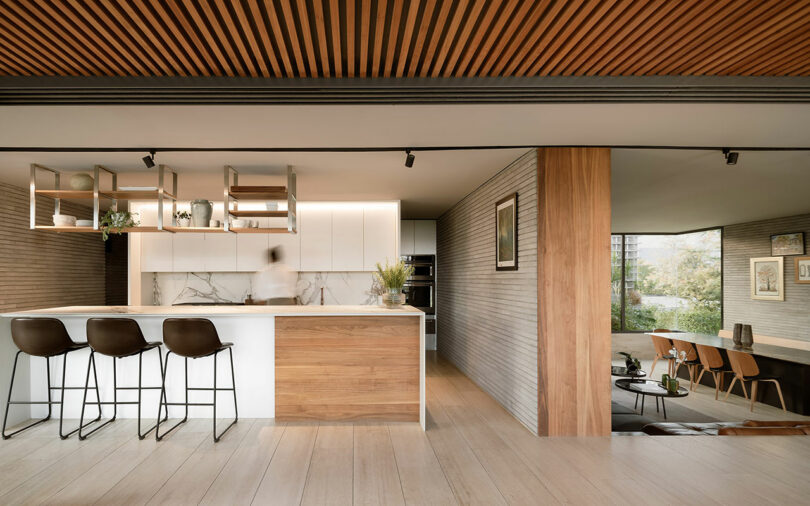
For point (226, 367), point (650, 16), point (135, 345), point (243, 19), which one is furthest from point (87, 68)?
point (650, 16)

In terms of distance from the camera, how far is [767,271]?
834 cm

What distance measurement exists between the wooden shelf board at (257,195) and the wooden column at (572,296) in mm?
2650

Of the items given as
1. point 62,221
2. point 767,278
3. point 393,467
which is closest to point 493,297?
point 393,467

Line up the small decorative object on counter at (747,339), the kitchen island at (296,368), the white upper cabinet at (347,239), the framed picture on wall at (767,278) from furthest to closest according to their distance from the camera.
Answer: the framed picture on wall at (767,278), the white upper cabinet at (347,239), the small decorative object on counter at (747,339), the kitchen island at (296,368)

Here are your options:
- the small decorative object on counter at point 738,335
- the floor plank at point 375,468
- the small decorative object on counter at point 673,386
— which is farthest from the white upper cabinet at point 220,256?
the small decorative object on counter at point 738,335

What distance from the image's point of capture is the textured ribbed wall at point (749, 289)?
7.73 meters

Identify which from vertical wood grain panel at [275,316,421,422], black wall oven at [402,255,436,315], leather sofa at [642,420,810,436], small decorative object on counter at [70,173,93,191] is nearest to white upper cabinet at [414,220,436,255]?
black wall oven at [402,255,436,315]

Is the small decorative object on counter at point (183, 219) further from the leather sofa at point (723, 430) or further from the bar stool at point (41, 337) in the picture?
the leather sofa at point (723, 430)

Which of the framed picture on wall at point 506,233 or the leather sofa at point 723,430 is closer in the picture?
the leather sofa at point 723,430

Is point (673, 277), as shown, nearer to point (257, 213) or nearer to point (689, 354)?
point (689, 354)

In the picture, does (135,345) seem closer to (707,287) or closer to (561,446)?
(561,446)

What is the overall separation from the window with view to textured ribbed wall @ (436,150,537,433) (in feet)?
16.9

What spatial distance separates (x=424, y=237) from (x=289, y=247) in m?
2.90

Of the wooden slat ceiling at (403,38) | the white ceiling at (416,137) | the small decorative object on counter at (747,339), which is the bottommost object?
the small decorative object on counter at (747,339)
